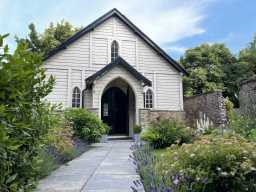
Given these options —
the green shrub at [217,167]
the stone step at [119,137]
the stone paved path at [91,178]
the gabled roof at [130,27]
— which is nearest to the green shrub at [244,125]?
the stone paved path at [91,178]

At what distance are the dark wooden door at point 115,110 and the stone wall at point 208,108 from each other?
4223 millimetres

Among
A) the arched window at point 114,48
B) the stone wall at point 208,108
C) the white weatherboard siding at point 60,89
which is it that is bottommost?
the stone wall at point 208,108

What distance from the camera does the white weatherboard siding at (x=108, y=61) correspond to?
627 inches

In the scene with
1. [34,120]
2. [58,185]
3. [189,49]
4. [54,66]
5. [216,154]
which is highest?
[189,49]

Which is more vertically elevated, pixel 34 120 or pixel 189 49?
pixel 189 49

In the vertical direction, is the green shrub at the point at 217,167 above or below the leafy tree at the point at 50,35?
below

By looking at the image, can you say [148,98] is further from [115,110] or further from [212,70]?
[212,70]

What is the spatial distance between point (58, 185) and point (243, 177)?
9.44 ft

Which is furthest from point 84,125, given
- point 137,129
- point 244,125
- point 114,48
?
point 114,48

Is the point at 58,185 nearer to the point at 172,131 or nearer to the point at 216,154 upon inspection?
the point at 216,154

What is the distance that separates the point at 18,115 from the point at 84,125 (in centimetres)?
887

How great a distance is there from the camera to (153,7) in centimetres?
1310

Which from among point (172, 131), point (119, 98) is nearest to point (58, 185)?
point (172, 131)

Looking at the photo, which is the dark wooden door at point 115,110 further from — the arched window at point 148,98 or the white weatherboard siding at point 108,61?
the white weatherboard siding at point 108,61
